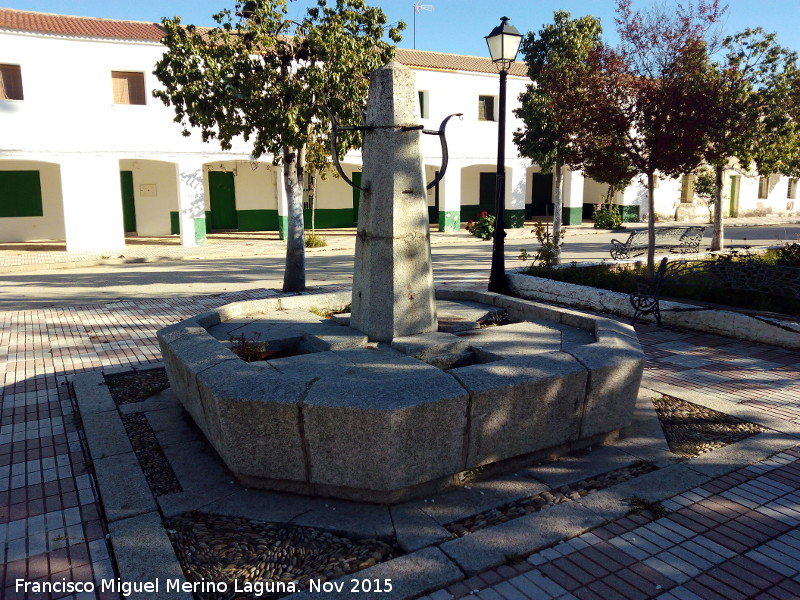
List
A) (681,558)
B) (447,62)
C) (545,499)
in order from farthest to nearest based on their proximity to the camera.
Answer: (447,62) < (545,499) < (681,558)

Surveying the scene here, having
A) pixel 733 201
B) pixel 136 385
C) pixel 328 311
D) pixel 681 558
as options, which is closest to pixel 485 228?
pixel 328 311

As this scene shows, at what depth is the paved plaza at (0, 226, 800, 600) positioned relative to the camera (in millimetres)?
2725

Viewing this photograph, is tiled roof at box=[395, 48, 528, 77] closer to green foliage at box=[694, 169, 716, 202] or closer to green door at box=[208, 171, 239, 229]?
green door at box=[208, 171, 239, 229]

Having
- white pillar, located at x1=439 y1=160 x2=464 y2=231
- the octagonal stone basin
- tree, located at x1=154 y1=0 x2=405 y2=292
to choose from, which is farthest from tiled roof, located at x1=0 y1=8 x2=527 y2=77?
the octagonal stone basin

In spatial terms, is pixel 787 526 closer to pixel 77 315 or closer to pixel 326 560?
pixel 326 560

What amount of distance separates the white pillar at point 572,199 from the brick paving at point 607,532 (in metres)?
20.6

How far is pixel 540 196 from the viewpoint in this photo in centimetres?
2828

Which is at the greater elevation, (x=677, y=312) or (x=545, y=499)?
(x=677, y=312)

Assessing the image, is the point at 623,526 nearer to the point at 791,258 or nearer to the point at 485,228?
the point at 791,258

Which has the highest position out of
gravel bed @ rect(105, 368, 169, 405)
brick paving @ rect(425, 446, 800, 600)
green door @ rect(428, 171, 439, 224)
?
green door @ rect(428, 171, 439, 224)

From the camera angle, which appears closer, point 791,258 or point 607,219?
point 791,258

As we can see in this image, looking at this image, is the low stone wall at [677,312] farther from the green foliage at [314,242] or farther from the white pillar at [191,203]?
the white pillar at [191,203]

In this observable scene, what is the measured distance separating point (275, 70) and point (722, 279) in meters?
7.15

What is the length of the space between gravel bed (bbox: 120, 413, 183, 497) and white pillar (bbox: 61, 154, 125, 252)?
46.1 feet
